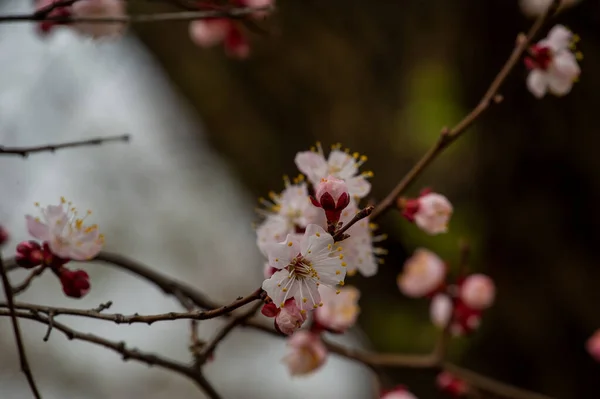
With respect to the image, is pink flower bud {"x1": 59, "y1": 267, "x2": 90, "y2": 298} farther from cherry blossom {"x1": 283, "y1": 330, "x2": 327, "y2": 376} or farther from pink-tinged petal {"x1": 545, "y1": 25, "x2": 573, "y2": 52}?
pink-tinged petal {"x1": 545, "y1": 25, "x2": 573, "y2": 52}

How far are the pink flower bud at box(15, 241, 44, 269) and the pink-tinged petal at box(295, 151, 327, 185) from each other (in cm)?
26

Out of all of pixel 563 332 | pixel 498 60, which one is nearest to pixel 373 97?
pixel 498 60

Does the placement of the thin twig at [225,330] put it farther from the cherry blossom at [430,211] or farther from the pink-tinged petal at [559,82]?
the pink-tinged petal at [559,82]

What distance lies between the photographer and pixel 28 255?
0.59 m

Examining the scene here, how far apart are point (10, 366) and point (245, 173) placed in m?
1.84

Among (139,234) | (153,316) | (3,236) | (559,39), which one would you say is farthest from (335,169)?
(139,234)

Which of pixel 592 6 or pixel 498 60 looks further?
pixel 498 60

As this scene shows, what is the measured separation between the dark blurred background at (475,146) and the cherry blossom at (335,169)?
2.69 feet

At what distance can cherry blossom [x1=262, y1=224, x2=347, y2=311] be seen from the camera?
1.53 ft

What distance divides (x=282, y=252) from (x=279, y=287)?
0.09 feet

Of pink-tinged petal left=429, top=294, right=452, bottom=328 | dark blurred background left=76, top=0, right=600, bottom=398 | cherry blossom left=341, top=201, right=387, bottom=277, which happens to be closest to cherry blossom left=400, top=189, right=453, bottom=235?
cherry blossom left=341, top=201, right=387, bottom=277

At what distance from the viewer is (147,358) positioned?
63cm

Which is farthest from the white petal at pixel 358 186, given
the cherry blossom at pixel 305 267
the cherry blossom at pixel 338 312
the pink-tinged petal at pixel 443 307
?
the pink-tinged petal at pixel 443 307

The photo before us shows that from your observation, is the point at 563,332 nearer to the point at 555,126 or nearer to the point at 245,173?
the point at 555,126
